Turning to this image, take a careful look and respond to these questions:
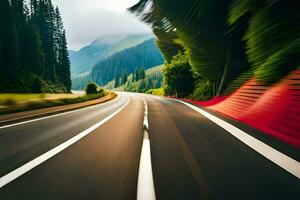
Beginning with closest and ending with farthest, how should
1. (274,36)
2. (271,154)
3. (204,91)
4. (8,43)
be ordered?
(271,154) < (274,36) < (204,91) < (8,43)

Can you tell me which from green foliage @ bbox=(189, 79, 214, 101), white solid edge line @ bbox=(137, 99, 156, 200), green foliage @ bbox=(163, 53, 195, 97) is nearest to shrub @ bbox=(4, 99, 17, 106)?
white solid edge line @ bbox=(137, 99, 156, 200)

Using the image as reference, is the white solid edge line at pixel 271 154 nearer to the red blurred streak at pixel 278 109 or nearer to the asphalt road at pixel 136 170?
the asphalt road at pixel 136 170

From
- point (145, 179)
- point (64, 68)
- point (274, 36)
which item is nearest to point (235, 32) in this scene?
point (274, 36)

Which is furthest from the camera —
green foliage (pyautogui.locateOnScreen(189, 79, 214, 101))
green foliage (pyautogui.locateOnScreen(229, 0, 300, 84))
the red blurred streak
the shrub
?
green foliage (pyautogui.locateOnScreen(189, 79, 214, 101))

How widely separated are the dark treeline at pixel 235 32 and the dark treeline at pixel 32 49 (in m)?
46.7

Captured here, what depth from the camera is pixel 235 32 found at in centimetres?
1630

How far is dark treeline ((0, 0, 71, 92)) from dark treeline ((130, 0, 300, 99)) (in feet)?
153

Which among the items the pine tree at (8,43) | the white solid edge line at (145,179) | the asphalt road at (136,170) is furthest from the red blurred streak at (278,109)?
the pine tree at (8,43)

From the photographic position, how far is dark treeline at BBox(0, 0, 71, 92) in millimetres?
62463

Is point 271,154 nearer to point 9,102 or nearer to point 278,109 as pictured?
point 278,109

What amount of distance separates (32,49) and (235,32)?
69593 millimetres

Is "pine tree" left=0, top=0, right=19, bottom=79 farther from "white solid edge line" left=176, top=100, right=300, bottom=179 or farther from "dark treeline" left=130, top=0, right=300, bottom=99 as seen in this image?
"white solid edge line" left=176, top=100, right=300, bottom=179

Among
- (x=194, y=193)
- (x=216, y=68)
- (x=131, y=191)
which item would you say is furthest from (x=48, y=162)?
(x=216, y=68)

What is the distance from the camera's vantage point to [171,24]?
53.1ft
